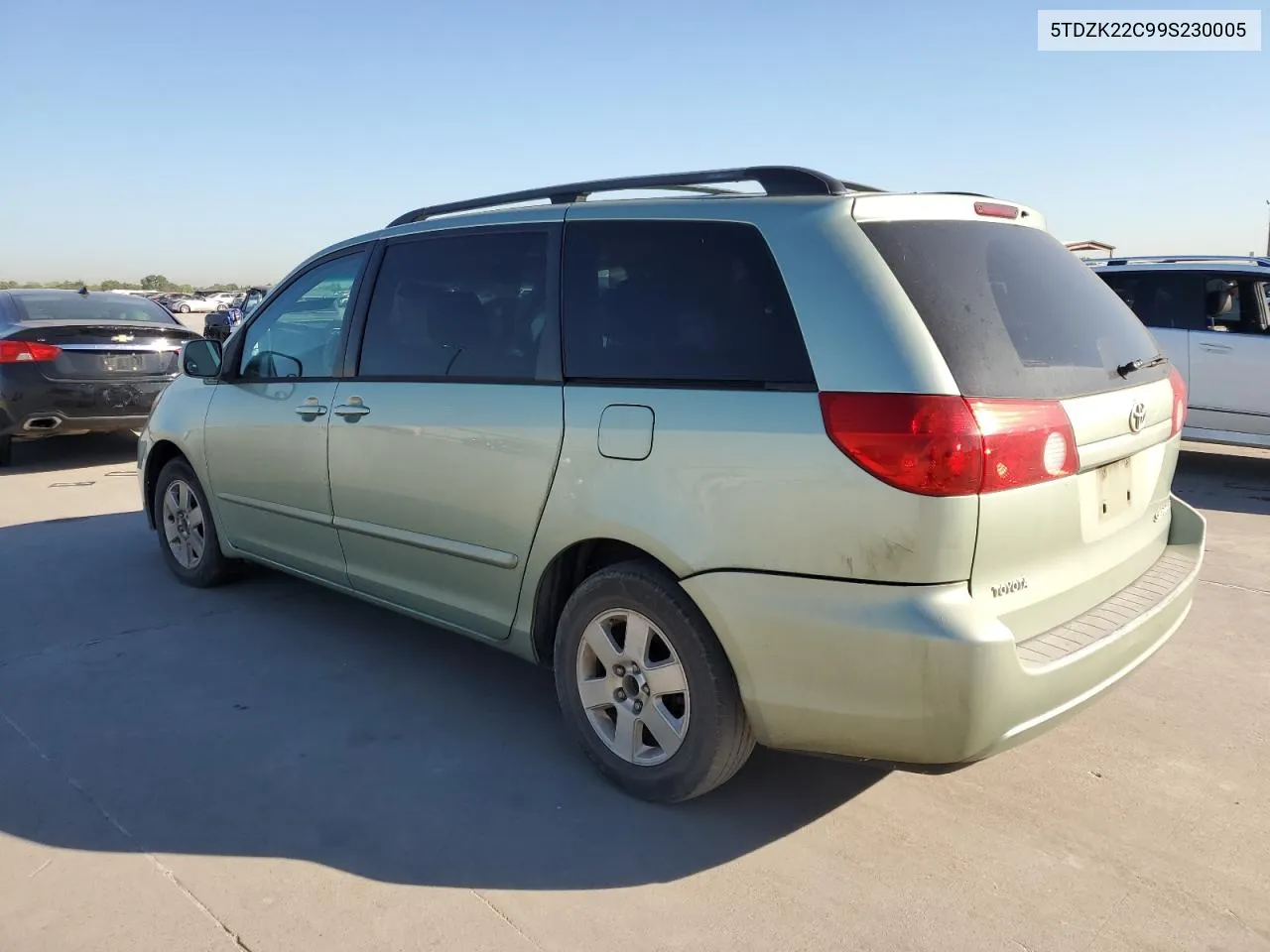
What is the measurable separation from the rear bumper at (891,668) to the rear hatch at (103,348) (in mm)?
8021

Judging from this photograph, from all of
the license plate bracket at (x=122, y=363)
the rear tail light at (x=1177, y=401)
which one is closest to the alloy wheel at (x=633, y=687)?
the rear tail light at (x=1177, y=401)

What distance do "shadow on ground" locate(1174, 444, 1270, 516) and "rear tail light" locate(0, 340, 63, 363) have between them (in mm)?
9422

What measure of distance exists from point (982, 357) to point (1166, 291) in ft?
23.5

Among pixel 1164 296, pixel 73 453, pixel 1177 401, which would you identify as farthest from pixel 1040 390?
pixel 73 453

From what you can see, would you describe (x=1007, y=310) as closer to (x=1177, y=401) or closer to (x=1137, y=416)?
(x=1137, y=416)

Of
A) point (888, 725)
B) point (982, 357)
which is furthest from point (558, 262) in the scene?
point (888, 725)

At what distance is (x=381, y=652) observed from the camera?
4.46 meters

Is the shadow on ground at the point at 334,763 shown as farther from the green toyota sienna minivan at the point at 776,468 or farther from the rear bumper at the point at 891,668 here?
the rear bumper at the point at 891,668

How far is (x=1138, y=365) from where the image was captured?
3.19 meters

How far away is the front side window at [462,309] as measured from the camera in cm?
354

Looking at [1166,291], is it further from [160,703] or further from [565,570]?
[160,703]

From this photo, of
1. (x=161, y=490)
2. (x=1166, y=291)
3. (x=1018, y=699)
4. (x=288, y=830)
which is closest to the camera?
(x=1018, y=699)

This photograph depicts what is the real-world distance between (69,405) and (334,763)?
700cm

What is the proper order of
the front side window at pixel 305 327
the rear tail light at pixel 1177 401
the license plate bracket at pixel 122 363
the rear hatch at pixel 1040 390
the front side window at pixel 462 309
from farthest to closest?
the license plate bracket at pixel 122 363
the front side window at pixel 305 327
the front side window at pixel 462 309
the rear tail light at pixel 1177 401
the rear hatch at pixel 1040 390
